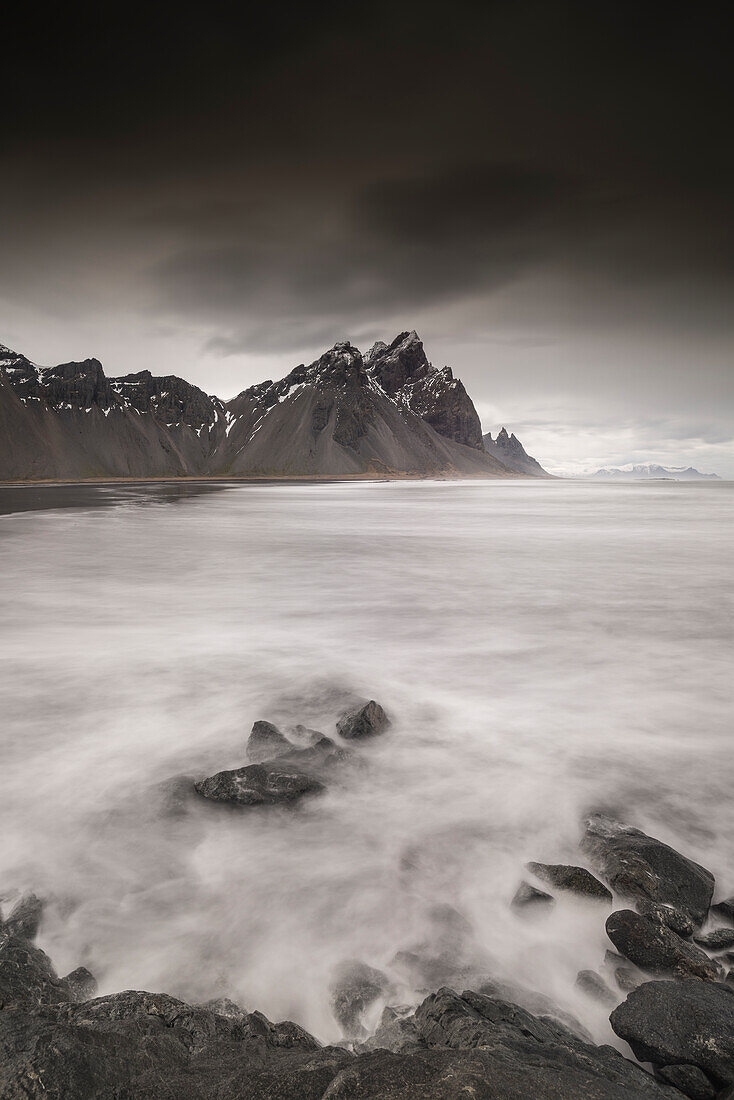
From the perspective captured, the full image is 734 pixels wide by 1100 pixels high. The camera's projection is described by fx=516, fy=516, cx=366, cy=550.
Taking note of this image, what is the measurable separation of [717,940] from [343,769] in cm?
300

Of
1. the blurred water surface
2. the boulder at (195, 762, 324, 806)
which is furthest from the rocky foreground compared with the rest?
the boulder at (195, 762, 324, 806)

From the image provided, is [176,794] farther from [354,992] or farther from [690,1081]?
[690,1081]

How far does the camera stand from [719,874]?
3639mm

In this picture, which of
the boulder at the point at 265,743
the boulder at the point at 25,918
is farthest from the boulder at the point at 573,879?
the boulder at the point at 25,918

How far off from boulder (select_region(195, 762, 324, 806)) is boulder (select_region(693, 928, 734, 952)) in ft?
9.35

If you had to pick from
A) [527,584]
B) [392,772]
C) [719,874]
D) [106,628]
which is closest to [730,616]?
[527,584]

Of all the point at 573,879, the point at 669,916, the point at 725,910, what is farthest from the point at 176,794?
the point at 725,910

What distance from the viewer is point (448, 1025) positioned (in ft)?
7.80

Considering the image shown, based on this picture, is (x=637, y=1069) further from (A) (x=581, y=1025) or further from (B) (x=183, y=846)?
(B) (x=183, y=846)

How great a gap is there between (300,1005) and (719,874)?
298 centimetres

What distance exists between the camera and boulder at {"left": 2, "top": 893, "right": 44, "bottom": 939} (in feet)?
10.0

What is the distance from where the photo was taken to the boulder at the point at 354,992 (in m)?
2.68

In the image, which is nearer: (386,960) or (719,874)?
(386,960)

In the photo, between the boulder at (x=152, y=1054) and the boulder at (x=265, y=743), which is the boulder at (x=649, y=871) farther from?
the boulder at (x=265, y=743)
